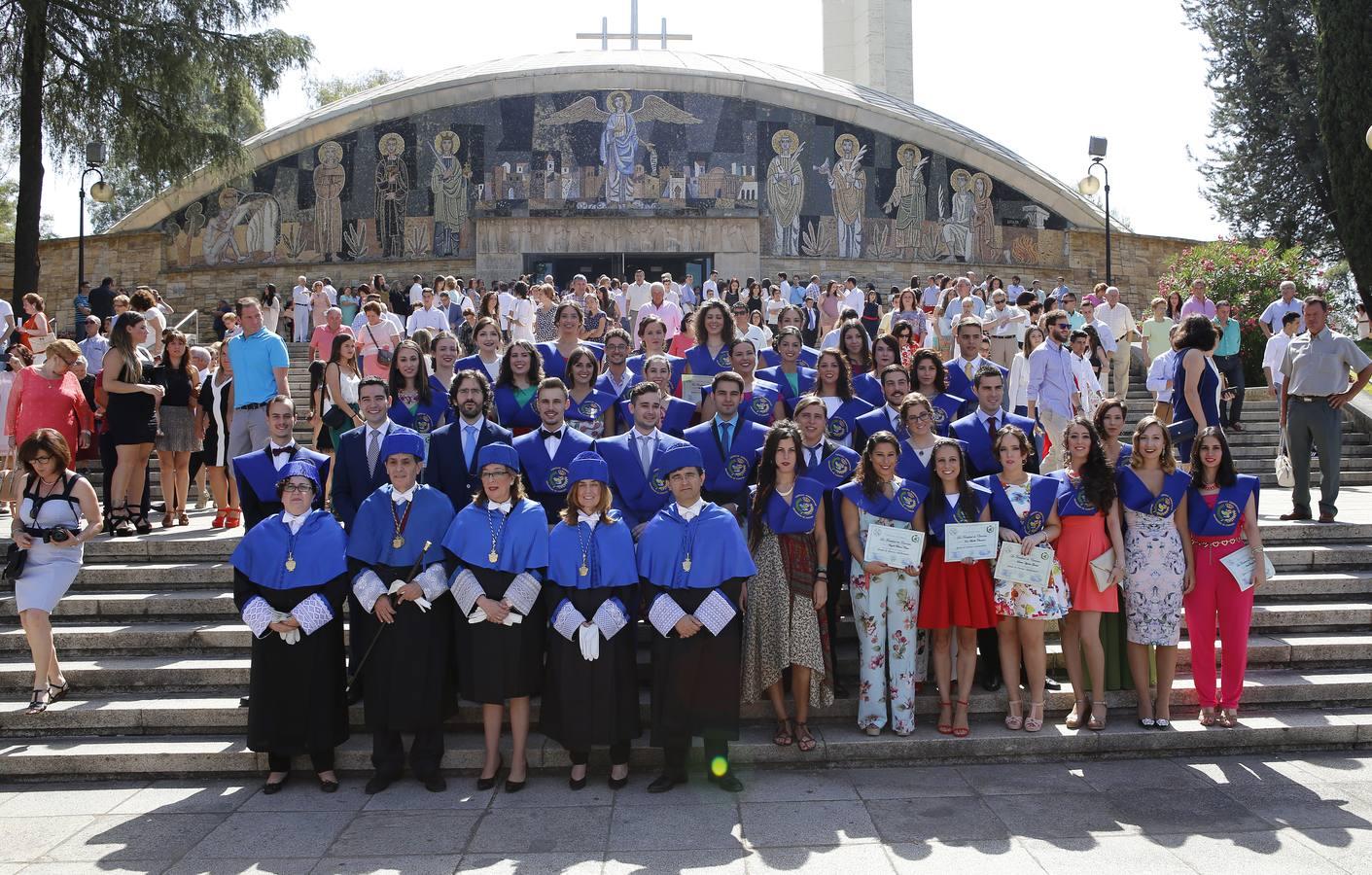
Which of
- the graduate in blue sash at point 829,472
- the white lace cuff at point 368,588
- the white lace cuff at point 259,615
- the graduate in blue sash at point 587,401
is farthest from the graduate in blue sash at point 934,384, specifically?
the white lace cuff at point 259,615

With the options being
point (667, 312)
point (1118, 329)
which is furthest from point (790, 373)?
point (1118, 329)

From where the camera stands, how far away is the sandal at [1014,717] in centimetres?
628

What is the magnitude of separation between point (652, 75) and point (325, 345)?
778 inches

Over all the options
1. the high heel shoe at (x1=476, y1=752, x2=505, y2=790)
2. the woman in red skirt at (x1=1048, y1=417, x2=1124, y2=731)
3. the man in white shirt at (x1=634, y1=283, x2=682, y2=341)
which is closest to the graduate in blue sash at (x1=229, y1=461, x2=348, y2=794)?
the high heel shoe at (x1=476, y1=752, x2=505, y2=790)

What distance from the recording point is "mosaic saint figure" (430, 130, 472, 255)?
93.1ft

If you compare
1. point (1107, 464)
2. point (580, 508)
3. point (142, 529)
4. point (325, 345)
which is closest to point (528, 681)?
point (580, 508)

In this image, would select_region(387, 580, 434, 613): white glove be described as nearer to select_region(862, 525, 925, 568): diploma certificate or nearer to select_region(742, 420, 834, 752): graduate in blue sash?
select_region(742, 420, 834, 752): graduate in blue sash

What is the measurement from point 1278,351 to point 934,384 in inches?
214

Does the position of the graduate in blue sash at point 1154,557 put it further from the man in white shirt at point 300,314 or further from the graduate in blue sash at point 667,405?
the man in white shirt at point 300,314

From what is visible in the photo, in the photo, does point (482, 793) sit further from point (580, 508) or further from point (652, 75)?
point (652, 75)

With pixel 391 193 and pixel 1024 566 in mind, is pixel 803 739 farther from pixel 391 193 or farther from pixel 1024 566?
pixel 391 193

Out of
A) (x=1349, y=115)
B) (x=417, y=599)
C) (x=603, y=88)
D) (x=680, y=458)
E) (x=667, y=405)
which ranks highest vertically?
(x=603, y=88)

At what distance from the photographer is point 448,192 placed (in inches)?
1128

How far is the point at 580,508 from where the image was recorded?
19.3ft
